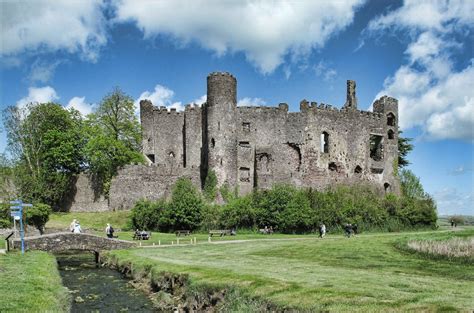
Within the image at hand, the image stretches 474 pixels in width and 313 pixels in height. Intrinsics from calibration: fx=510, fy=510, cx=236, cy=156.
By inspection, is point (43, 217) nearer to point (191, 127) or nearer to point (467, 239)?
point (191, 127)

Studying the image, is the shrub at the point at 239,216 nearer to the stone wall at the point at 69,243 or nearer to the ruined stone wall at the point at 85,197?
the ruined stone wall at the point at 85,197

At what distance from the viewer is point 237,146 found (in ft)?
170

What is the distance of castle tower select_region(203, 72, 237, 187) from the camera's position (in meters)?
50.6

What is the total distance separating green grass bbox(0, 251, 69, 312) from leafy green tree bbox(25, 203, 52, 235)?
49.1 feet

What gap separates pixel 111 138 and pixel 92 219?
1036cm

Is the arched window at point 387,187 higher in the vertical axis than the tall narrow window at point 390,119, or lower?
lower

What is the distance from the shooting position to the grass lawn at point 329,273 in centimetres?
1301

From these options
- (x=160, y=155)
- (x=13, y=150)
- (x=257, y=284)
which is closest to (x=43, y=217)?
(x=13, y=150)

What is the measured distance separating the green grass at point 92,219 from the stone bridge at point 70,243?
1105 cm

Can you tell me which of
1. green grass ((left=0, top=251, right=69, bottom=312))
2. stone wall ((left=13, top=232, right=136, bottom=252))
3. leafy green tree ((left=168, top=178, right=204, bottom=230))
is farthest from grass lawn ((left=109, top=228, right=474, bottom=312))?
leafy green tree ((left=168, top=178, right=204, bottom=230))

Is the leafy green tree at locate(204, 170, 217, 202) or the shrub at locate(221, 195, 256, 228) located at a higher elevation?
the leafy green tree at locate(204, 170, 217, 202)

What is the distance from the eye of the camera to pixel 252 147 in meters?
52.7

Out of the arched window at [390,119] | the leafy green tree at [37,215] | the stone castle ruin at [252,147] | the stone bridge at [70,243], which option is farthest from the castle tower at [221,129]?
the arched window at [390,119]

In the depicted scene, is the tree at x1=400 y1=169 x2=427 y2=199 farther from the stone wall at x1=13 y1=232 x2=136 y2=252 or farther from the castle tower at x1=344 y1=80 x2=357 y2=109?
the stone wall at x1=13 y1=232 x2=136 y2=252
